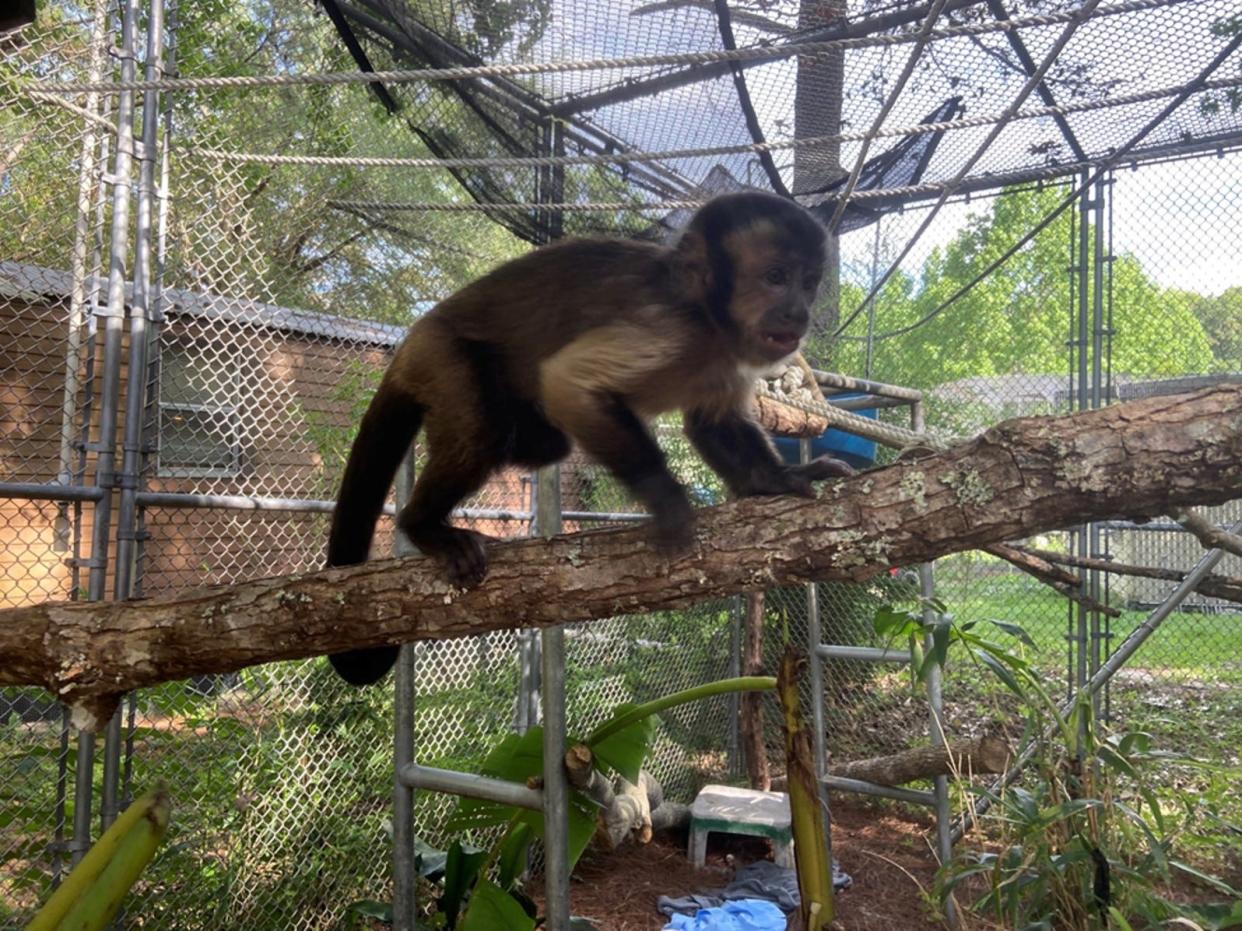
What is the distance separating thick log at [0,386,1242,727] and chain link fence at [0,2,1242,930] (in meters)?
1.02

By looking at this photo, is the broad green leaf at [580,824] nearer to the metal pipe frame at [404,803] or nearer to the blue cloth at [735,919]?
the metal pipe frame at [404,803]

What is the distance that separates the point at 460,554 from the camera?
2.71m

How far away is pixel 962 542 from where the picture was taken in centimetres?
207

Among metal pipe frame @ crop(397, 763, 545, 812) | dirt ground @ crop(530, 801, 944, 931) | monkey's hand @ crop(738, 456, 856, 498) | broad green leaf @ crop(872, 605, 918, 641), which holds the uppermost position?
monkey's hand @ crop(738, 456, 856, 498)

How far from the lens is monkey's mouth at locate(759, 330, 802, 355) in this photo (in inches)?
133

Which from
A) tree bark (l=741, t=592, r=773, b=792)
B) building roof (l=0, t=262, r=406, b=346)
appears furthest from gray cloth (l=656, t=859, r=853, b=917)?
building roof (l=0, t=262, r=406, b=346)

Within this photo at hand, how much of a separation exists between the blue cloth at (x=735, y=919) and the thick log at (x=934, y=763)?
1.27 meters

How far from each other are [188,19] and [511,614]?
31.1 ft

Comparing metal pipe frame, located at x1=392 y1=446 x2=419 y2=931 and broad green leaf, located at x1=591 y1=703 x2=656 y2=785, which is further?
metal pipe frame, located at x1=392 y1=446 x2=419 y2=931

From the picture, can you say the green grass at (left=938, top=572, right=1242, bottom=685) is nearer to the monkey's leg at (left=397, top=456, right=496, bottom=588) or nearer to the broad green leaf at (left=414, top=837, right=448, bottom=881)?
the broad green leaf at (left=414, top=837, right=448, bottom=881)

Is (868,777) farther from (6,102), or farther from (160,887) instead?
(6,102)

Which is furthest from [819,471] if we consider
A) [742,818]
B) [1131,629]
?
[1131,629]

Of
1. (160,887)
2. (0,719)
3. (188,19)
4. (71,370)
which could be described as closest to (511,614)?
(71,370)

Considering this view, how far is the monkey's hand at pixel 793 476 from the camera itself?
9.95ft
